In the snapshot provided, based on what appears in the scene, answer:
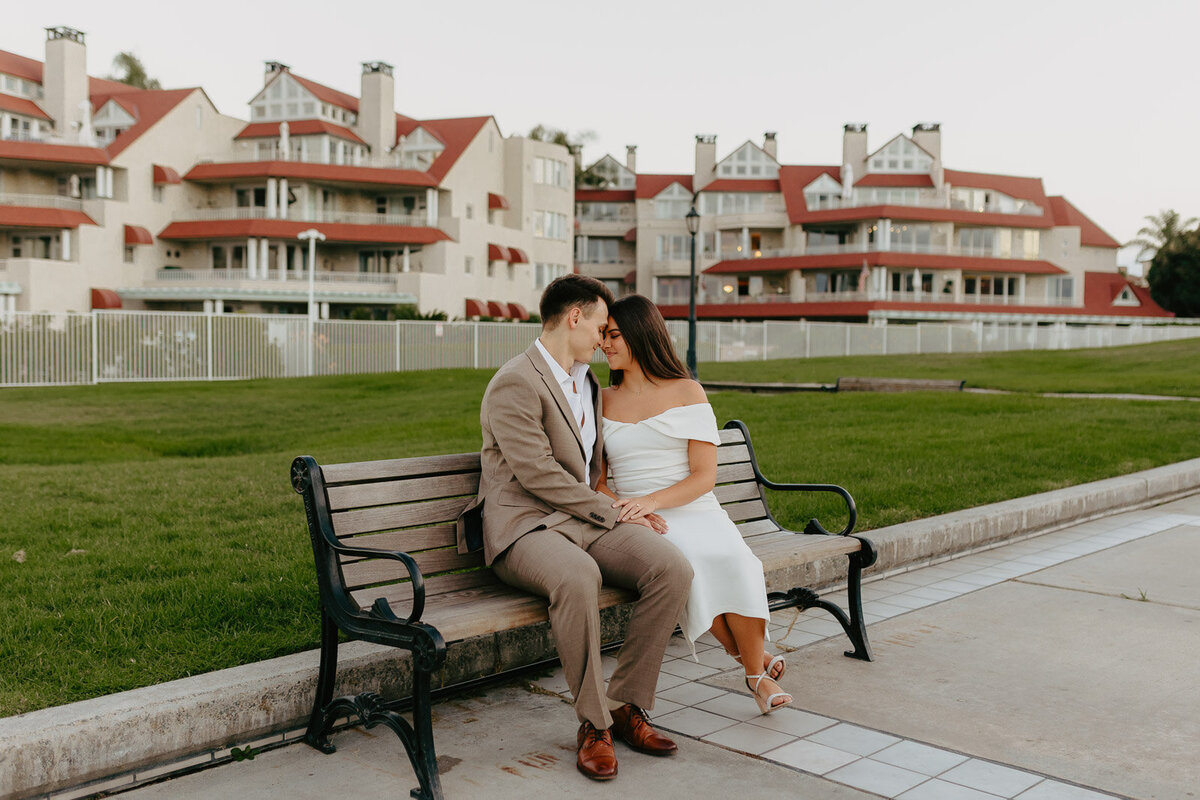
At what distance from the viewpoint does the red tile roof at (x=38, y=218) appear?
4978cm

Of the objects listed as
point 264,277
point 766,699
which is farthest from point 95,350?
point 766,699

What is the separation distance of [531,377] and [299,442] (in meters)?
12.5

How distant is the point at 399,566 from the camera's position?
14.2 feet

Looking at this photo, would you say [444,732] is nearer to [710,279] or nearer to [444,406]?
[444,406]

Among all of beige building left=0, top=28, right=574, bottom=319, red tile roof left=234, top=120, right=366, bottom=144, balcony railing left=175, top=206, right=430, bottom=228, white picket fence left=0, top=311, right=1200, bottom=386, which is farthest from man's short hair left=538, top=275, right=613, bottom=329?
red tile roof left=234, top=120, right=366, bottom=144

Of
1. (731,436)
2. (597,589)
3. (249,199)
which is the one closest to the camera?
(597,589)

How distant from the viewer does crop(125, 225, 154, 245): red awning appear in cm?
5244

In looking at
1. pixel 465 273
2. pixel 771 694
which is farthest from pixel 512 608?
pixel 465 273

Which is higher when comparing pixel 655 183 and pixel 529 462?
pixel 655 183

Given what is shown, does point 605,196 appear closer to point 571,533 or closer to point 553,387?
point 553,387

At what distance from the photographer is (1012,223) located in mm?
70000

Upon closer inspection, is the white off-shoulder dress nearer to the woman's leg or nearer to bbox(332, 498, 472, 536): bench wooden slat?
the woman's leg

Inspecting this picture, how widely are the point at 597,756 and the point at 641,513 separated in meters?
1.08

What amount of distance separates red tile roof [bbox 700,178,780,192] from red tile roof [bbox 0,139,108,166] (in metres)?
38.3
